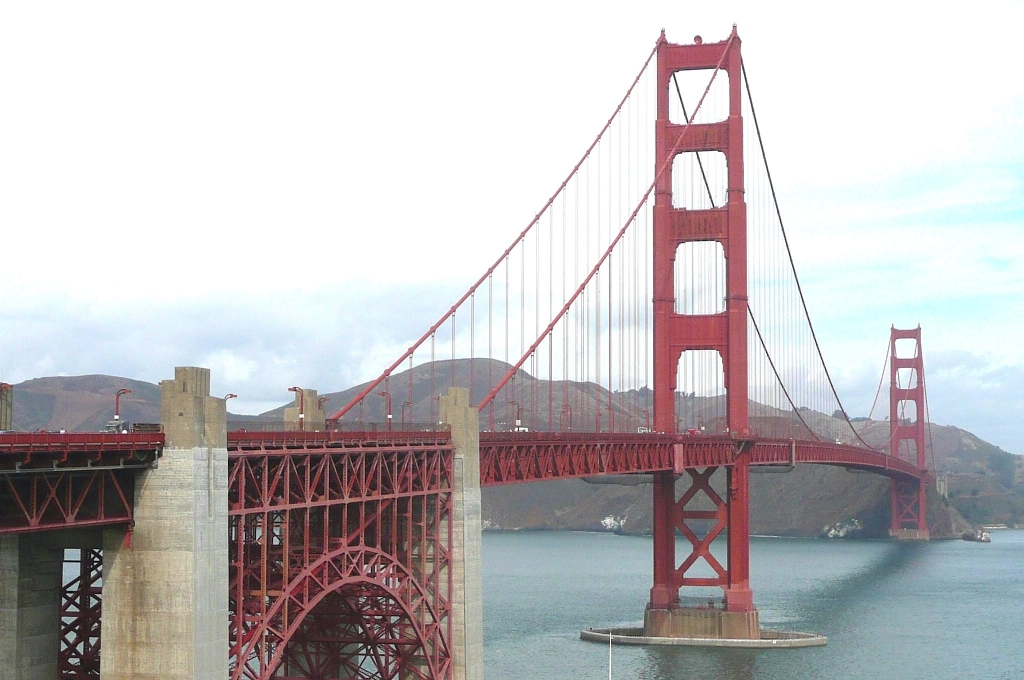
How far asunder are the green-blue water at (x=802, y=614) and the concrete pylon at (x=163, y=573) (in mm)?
33108

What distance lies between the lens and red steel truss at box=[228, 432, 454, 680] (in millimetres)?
35344

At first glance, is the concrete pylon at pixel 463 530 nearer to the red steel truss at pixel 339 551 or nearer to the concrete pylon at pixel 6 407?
the red steel truss at pixel 339 551

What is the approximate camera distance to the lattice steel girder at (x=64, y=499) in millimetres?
27688

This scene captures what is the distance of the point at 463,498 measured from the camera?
47625 mm

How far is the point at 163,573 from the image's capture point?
31.2 m

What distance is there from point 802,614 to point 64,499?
68.7 metres

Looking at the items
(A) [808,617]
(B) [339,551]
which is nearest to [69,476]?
(B) [339,551]

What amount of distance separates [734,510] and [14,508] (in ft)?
187

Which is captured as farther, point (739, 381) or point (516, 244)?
point (739, 381)

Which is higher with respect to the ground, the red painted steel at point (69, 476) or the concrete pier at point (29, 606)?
the red painted steel at point (69, 476)

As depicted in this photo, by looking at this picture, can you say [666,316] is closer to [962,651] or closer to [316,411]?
[962,651]

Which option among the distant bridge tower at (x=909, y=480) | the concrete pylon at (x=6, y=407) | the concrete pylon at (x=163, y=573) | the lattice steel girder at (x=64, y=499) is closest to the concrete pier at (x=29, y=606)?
the concrete pylon at (x=163, y=573)

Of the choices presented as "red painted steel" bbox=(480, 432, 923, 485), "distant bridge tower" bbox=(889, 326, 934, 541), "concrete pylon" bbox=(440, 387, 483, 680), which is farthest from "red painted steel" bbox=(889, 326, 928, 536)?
"concrete pylon" bbox=(440, 387, 483, 680)

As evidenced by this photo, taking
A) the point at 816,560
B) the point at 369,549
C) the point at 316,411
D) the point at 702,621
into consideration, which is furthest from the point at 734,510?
the point at 816,560
